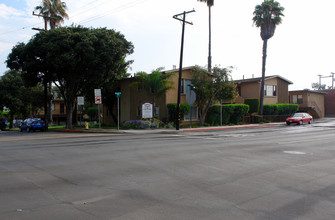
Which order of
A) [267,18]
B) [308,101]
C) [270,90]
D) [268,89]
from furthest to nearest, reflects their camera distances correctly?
[308,101] < [270,90] < [268,89] < [267,18]

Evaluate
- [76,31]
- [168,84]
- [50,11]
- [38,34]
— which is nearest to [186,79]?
[168,84]

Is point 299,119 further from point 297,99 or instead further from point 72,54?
point 72,54

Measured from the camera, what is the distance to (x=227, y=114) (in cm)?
3403

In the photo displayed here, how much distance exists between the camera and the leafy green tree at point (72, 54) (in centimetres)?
2489

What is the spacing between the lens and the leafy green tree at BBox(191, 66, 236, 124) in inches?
1205

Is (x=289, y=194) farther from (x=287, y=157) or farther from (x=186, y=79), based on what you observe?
(x=186, y=79)

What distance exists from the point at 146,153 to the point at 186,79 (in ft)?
70.2

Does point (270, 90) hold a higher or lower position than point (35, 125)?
higher

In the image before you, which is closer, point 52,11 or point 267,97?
point 52,11

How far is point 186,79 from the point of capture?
3219cm

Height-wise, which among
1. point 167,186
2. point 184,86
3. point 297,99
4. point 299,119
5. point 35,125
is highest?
point 184,86

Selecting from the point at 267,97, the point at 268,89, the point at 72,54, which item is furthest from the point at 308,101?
the point at 72,54

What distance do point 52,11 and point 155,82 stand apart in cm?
1520

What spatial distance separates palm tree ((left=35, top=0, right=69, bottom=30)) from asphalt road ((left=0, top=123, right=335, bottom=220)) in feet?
87.1
